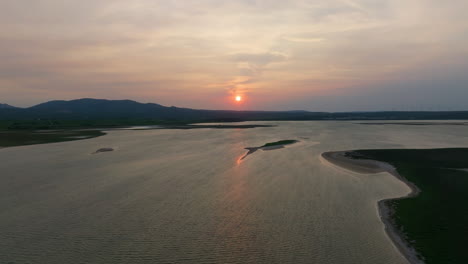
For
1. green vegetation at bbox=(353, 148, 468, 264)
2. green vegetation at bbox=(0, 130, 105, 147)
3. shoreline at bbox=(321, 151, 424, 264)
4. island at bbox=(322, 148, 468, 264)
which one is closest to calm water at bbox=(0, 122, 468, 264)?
shoreline at bbox=(321, 151, 424, 264)

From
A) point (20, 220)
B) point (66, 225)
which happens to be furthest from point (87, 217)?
point (20, 220)

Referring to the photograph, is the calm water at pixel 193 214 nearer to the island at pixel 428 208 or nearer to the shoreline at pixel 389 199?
the shoreline at pixel 389 199

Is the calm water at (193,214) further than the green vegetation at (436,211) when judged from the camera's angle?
Yes

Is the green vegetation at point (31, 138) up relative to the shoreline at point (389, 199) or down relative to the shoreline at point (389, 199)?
up

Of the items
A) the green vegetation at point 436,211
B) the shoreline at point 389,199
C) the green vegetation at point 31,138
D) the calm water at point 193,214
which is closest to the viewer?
the green vegetation at point 436,211

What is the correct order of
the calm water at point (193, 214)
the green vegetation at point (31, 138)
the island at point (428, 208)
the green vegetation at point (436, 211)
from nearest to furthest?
the green vegetation at point (436, 211) → the island at point (428, 208) → the calm water at point (193, 214) → the green vegetation at point (31, 138)

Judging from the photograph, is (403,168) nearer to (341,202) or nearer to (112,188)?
(341,202)

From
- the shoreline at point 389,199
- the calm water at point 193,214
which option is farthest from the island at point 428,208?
the calm water at point 193,214
